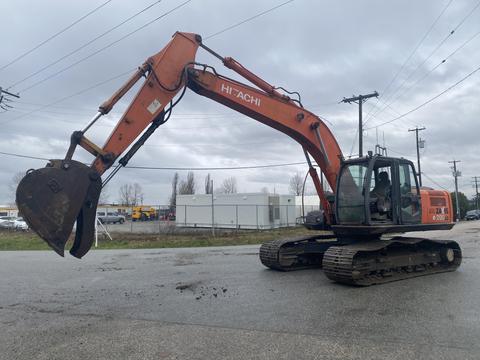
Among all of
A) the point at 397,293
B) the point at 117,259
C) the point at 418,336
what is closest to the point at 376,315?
the point at 418,336

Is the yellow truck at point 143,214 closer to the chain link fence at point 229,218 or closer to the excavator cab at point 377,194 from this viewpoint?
the chain link fence at point 229,218

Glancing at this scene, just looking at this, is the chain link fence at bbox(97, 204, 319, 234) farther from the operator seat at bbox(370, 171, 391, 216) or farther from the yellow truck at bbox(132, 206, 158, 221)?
the yellow truck at bbox(132, 206, 158, 221)

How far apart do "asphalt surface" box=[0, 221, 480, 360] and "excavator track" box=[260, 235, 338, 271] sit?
373mm

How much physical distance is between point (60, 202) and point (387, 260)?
683 centimetres

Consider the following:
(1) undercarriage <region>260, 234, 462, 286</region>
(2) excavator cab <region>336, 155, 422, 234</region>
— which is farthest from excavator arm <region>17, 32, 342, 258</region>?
(1) undercarriage <region>260, 234, 462, 286</region>

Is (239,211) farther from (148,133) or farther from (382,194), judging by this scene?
(148,133)

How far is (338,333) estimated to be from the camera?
5.77 m

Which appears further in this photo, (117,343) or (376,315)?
(376,315)

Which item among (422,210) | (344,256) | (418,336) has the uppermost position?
(422,210)

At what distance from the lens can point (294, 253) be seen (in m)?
11.2

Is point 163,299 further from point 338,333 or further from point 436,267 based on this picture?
point 436,267

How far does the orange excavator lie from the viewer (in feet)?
22.0

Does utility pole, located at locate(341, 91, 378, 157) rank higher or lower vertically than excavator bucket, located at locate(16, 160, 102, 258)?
higher

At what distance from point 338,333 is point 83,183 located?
4359 millimetres
